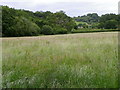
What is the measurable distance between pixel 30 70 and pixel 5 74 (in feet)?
1.56

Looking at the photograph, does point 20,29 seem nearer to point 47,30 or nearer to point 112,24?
point 47,30

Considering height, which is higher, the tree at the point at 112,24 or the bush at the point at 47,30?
the tree at the point at 112,24

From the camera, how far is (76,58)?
397cm

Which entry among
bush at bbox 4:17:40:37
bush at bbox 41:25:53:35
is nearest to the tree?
bush at bbox 41:25:53:35

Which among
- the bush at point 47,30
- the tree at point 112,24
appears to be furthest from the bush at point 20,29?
the tree at point 112,24

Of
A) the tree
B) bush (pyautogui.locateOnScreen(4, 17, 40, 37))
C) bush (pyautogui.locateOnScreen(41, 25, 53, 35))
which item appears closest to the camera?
bush (pyautogui.locateOnScreen(4, 17, 40, 37))

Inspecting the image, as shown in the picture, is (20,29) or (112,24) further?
(112,24)

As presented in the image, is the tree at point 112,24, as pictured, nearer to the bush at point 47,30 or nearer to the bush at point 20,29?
the bush at point 47,30

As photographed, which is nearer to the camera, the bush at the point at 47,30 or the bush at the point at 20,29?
the bush at the point at 20,29

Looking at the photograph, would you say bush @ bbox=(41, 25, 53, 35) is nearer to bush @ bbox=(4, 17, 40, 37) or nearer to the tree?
bush @ bbox=(4, 17, 40, 37)

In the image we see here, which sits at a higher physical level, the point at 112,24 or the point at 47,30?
the point at 112,24

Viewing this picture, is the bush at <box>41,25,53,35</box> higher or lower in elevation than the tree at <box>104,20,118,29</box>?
lower

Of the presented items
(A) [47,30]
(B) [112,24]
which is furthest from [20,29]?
(B) [112,24]

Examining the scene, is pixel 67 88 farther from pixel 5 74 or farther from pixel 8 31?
pixel 8 31
